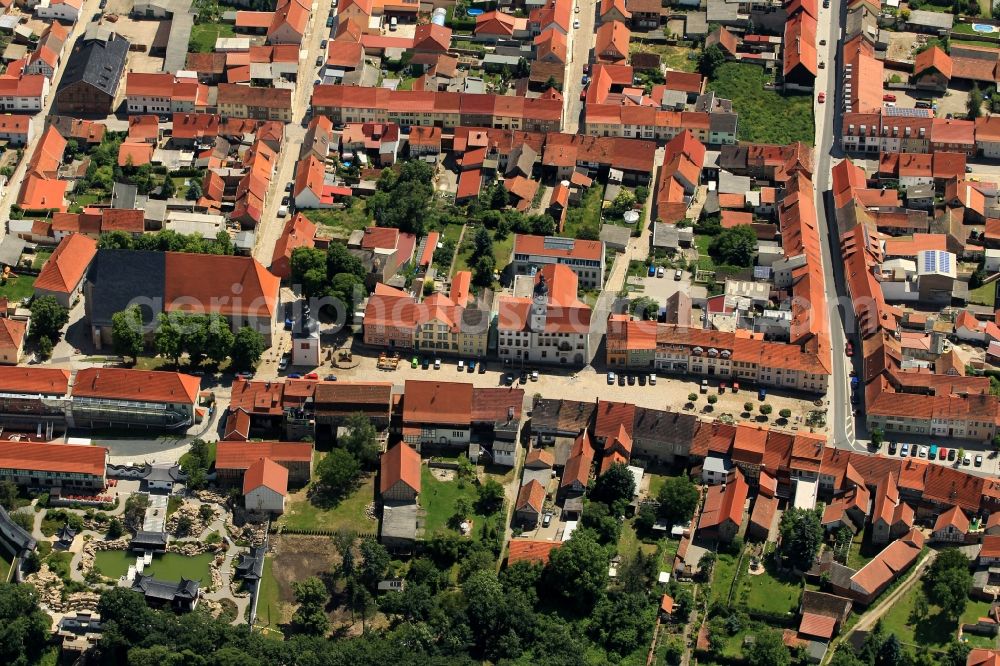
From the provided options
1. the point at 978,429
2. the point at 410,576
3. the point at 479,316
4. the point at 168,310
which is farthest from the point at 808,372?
the point at 168,310

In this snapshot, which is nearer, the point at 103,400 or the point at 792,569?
the point at 792,569

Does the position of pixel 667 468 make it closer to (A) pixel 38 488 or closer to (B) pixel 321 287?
(B) pixel 321 287

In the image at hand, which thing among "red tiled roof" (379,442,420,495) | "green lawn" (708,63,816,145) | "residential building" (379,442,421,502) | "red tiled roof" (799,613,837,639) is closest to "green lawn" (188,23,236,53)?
"green lawn" (708,63,816,145)

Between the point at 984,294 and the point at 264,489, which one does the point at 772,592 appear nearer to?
the point at 264,489

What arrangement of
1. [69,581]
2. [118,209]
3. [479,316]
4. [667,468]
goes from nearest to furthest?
[69,581], [667,468], [479,316], [118,209]

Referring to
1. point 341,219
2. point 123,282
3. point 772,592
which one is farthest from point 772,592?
point 123,282

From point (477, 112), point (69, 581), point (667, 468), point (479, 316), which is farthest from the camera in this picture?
point (477, 112)
